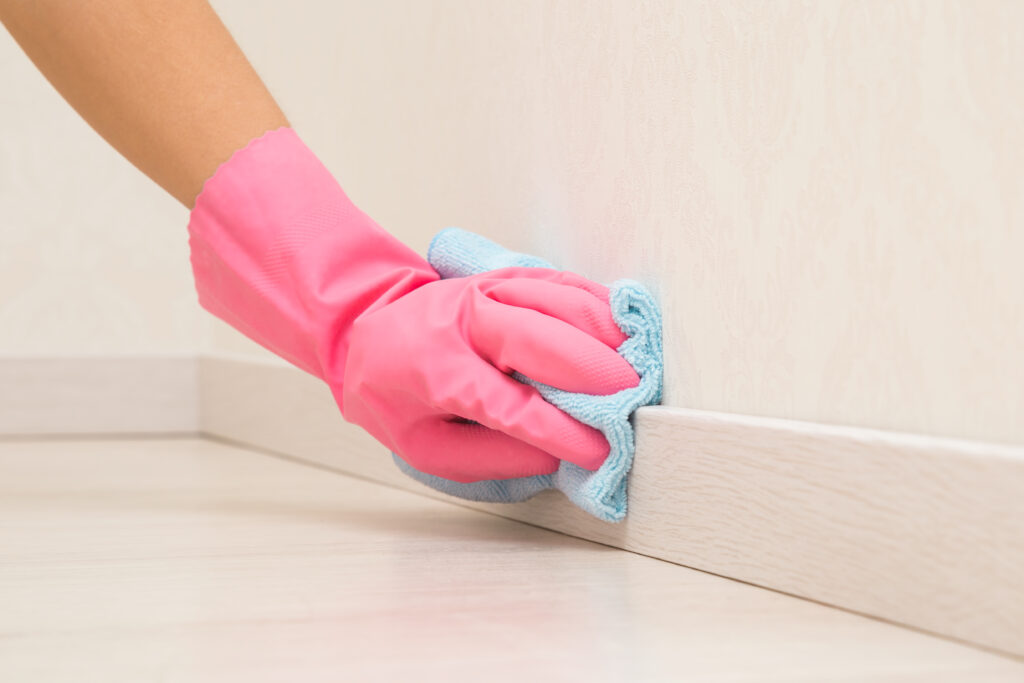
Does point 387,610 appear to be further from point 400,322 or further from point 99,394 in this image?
point 99,394

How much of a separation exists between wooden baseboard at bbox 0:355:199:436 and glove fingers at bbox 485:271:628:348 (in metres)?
0.88

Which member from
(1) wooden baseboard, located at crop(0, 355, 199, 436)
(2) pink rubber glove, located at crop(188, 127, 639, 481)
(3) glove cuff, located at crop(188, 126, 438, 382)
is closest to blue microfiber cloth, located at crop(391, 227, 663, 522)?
(2) pink rubber glove, located at crop(188, 127, 639, 481)

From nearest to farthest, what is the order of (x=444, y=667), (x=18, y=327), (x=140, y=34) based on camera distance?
(x=444, y=667) < (x=140, y=34) < (x=18, y=327)

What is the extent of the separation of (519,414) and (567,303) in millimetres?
65

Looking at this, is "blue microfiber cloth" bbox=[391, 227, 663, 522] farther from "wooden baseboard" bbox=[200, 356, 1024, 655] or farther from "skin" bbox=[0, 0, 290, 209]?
"skin" bbox=[0, 0, 290, 209]

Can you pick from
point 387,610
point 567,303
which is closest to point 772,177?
point 567,303

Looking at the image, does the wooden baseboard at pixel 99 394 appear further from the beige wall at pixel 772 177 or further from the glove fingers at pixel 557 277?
the glove fingers at pixel 557 277

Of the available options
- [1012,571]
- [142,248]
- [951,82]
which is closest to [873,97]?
[951,82]

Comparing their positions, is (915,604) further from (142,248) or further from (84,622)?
(142,248)

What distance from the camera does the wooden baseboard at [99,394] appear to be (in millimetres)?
1352

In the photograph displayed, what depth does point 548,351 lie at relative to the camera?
583 millimetres

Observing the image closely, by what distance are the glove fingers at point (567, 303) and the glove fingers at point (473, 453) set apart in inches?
2.8

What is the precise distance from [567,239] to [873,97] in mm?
268

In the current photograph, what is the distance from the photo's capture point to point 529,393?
1.98 feet
